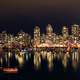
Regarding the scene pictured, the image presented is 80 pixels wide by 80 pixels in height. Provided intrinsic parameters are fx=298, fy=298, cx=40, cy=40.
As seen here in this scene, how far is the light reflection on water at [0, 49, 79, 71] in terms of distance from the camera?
17.4 ft

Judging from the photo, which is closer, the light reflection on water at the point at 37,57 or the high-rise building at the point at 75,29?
the high-rise building at the point at 75,29

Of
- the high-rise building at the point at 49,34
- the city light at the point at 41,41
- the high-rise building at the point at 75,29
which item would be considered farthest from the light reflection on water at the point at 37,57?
the high-rise building at the point at 75,29

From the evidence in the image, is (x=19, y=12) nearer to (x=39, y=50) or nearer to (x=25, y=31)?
(x=25, y=31)

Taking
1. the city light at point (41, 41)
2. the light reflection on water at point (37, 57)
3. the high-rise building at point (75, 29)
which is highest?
the high-rise building at point (75, 29)

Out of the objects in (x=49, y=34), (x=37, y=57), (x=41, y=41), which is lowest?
(x=37, y=57)

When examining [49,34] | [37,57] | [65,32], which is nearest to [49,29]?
[49,34]

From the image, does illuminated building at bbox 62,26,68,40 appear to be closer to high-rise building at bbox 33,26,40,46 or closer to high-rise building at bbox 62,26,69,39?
high-rise building at bbox 62,26,69,39

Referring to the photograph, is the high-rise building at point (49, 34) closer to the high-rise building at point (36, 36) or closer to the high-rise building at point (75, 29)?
the high-rise building at point (36, 36)

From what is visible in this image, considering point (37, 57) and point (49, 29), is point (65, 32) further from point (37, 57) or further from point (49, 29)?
point (37, 57)

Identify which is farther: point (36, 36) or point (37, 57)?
point (37, 57)

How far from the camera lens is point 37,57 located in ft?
20.9

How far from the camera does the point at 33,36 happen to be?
16.3 ft

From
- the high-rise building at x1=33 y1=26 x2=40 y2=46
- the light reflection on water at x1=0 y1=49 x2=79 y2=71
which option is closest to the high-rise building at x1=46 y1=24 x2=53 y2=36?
the high-rise building at x1=33 y1=26 x2=40 y2=46

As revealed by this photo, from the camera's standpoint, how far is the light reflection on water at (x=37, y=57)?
530cm
